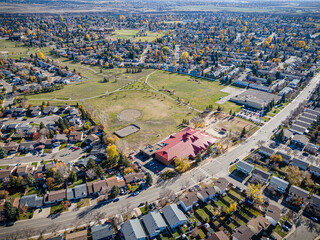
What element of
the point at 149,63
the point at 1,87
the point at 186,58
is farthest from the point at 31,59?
the point at 186,58

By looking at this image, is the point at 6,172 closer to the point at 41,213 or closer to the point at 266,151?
the point at 41,213

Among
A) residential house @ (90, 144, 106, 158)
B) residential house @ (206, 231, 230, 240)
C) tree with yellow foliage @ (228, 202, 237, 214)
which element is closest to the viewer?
residential house @ (206, 231, 230, 240)

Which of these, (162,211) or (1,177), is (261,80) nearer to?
(162,211)

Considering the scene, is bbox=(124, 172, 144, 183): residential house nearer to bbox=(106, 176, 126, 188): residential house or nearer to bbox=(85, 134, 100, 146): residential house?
bbox=(106, 176, 126, 188): residential house

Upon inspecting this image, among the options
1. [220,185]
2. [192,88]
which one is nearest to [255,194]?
[220,185]

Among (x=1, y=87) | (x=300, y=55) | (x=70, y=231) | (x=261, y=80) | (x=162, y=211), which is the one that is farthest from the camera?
(x=300, y=55)

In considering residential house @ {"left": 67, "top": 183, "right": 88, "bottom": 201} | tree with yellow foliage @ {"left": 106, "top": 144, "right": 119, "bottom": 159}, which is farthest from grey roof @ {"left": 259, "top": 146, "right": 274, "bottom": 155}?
residential house @ {"left": 67, "top": 183, "right": 88, "bottom": 201}

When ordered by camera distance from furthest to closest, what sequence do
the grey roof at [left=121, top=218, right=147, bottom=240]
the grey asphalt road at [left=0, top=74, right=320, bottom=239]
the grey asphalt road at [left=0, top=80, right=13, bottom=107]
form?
1. the grey asphalt road at [left=0, top=80, right=13, bottom=107]
2. the grey asphalt road at [left=0, top=74, right=320, bottom=239]
3. the grey roof at [left=121, top=218, right=147, bottom=240]
